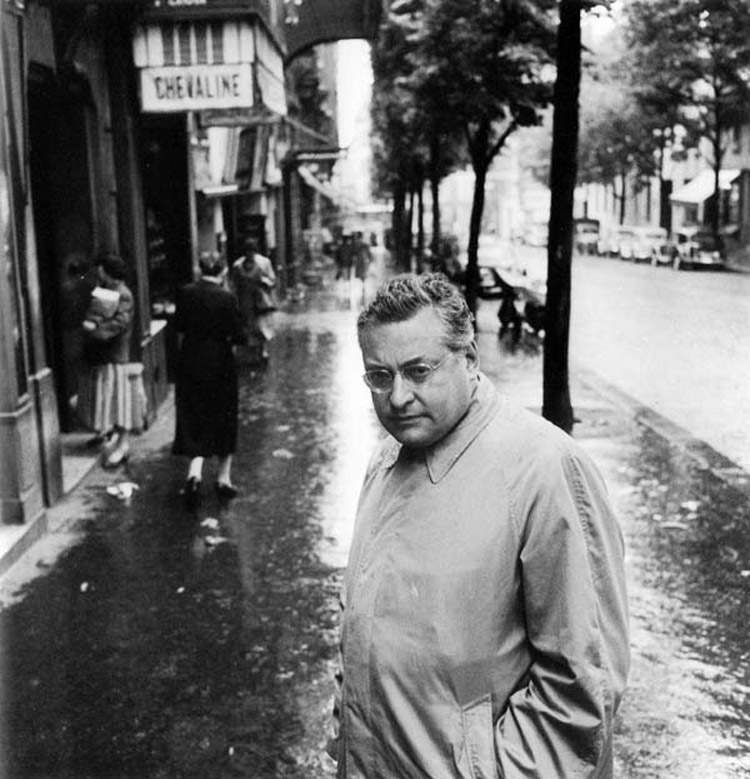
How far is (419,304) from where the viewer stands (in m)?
2.31

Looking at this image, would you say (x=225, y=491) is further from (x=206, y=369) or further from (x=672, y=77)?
(x=672, y=77)

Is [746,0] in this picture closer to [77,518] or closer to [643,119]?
[643,119]

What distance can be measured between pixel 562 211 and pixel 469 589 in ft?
29.8

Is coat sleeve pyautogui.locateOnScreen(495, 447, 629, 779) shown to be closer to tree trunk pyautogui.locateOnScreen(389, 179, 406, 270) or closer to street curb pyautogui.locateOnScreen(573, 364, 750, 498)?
street curb pyautogui.locateOnScreen(573, 364, 750, 498)

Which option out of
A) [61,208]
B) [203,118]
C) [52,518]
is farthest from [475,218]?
[52,518]

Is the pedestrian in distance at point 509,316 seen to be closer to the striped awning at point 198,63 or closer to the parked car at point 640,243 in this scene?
the striped awning at point 198,63

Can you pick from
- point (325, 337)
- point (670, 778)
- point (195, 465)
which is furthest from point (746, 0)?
point (670, 778)

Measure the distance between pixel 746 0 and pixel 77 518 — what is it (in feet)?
96.6

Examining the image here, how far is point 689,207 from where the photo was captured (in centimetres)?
6894

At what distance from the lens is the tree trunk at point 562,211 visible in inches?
408

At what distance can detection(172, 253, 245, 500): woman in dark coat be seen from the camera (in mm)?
8516

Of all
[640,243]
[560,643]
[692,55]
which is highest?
[692,55]


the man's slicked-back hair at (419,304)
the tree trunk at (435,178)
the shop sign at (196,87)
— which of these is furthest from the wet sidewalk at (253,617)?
the tree trunk at (435,178)

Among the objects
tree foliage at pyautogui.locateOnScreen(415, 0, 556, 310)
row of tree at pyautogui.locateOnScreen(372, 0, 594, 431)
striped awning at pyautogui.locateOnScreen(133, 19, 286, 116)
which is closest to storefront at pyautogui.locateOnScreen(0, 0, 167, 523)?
striped awning at pyautogui.locateOnScreen(133, 19, 286, 116)
